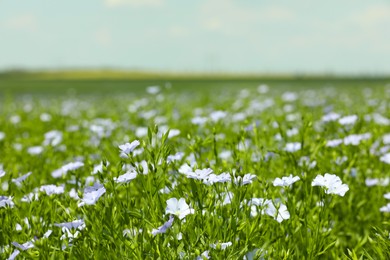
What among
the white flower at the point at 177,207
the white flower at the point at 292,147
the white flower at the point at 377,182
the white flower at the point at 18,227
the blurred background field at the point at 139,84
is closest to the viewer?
the white flower at the point at 177,207

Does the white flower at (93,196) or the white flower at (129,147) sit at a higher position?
the white flower at (129,147)

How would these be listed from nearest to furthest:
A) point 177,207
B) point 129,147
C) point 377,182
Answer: point 177,207
point 129,147
point 377,182

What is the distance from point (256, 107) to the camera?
6.26 meters

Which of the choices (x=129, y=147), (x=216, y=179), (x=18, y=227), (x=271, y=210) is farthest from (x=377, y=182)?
(x=18, y=227)

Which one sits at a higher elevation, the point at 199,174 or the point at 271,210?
the point at 199,174

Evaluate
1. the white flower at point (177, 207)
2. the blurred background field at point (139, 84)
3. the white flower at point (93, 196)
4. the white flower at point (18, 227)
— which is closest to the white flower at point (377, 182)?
the white flower at point (177, 207)

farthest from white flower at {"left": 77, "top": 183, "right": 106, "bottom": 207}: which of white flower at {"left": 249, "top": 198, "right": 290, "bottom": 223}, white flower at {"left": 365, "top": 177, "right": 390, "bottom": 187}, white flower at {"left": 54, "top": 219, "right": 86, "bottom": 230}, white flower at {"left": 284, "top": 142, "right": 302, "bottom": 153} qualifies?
white flower at {"left": 365, "top": 177, "right": 390, "bottom": 187}

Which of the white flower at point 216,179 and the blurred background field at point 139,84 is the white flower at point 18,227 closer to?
the white flower at point 216,179

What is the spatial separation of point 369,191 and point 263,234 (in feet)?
4.86

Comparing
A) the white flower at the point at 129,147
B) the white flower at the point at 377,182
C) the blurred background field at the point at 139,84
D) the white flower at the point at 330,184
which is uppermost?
the white flower at the point at 129,147

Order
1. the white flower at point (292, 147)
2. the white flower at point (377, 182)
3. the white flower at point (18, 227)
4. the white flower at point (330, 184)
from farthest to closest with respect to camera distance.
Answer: the white flower at point (377, 182), the white flower at point (292, 147), the white flower at point (18, 227), the white flower at point (330, 184)

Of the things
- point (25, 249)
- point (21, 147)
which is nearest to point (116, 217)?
point (25, 249)

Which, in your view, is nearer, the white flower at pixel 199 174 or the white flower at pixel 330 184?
the white flower at pixel 199 174

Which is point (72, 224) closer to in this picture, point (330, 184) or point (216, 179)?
point (216, 179)
